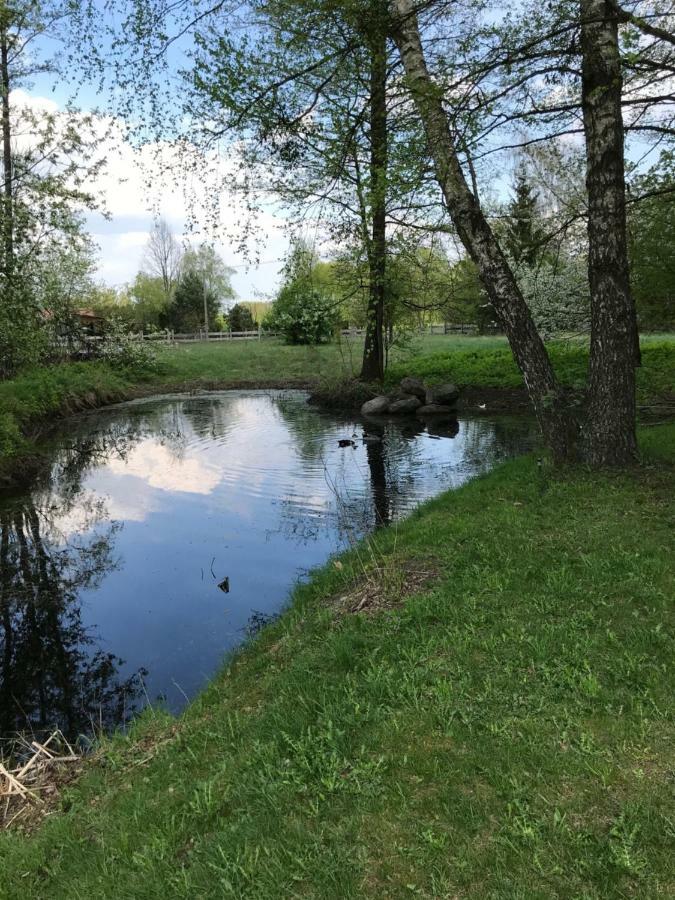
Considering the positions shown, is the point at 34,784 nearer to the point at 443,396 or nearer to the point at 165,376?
the point at 443,396

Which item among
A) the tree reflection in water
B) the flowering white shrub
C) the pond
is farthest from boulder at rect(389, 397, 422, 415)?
the tree reflection in water

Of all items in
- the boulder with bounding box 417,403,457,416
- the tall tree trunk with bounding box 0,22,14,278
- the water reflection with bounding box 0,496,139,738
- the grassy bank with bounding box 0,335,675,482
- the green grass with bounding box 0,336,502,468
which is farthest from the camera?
the boulder with bounding box 417,403,457,416

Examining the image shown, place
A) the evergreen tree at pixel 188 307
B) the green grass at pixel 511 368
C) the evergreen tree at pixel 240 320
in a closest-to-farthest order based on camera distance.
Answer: the green grass at pixel 511 368 → the evergreen tree at pixel 188 307 → the evergreen tree at pixel 240 320

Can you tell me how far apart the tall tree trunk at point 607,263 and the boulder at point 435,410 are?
11.2 m

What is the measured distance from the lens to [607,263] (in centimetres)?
689

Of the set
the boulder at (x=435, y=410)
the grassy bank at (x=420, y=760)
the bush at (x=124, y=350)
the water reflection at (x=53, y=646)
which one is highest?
the bush at (x=124, y=350)

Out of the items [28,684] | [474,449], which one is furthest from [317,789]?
[474,449]

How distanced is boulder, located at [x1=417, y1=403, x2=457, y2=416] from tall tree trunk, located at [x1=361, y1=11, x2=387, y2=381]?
3.25 metres

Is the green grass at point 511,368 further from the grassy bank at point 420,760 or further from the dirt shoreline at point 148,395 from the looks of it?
the grassy bank at point 420,760

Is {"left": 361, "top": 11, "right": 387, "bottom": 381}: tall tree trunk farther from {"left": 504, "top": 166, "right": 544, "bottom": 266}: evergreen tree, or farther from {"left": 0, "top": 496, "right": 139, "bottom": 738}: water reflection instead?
{"left": 0, "top": 496, "right": 139, "bottom": 738}: water reflection

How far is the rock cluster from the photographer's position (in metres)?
18.6

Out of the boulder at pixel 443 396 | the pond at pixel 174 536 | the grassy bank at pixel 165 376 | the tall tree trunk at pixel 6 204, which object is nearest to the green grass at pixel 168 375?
the grassy bank at pixel 165 376

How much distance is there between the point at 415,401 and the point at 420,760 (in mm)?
16418

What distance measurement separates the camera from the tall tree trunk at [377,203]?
718cm
